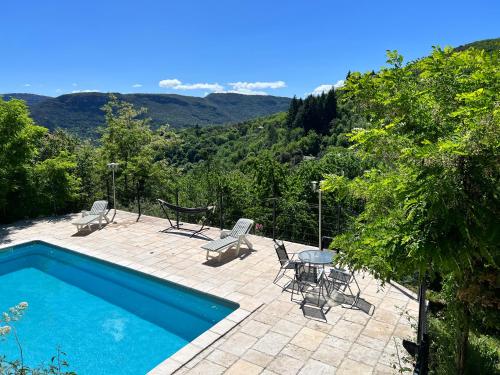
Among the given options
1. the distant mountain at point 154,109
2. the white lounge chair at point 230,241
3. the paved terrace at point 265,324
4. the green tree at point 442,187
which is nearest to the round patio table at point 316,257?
the paved terrace at point 265,324

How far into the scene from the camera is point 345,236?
2.85m

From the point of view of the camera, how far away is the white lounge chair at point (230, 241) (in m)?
7.44

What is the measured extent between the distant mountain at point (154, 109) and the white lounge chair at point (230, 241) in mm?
37138

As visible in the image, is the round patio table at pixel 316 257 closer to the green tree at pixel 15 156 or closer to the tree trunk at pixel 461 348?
the tree trunk at pixel 461 348

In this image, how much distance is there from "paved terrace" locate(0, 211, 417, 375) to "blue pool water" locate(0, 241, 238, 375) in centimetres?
28

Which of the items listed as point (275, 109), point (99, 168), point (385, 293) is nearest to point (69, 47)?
point (99, 168)

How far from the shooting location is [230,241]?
7754 millimetres

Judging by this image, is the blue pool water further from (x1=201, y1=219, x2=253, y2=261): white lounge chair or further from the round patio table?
the round patio table

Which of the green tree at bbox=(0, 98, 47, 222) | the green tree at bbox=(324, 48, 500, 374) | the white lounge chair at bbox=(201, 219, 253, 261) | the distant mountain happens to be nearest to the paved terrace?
the white lounge chair at bbox=(201, 219, 253, 261)

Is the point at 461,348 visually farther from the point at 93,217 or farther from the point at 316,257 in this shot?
the point at 93,217

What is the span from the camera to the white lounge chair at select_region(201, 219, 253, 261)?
7.44m

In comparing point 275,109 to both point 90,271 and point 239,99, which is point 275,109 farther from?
point 90,271

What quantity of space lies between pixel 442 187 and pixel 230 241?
618cm

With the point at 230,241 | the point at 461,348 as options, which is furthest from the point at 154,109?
the point at 461,348
